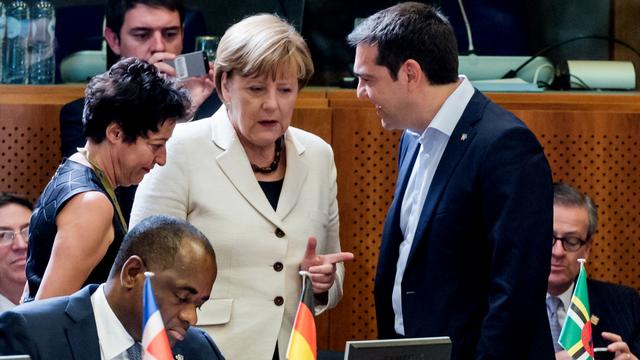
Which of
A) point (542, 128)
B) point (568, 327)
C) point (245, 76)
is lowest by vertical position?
point (568, 327)

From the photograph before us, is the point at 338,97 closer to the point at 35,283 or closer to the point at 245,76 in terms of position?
the point at 245,76

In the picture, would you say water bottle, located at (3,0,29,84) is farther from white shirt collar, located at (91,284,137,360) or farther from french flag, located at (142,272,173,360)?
french flag, located at (142,272,173,360)

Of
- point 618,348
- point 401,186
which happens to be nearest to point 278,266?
point 401,186

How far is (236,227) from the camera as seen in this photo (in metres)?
3.39

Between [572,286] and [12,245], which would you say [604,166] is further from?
[12,245]

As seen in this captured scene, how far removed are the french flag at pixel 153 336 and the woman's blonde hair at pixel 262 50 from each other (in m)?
1.00

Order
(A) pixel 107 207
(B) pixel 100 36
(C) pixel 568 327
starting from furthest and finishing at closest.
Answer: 1. (B) pixel 100 36
2. (C) pixel 568 327
3. (A) pixel 107 207

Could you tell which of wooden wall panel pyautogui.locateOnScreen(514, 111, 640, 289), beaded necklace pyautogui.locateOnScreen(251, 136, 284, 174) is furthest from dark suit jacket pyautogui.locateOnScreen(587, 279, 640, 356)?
beaded necklace pyautogui.locateOnScreen(251, 136, 284, 174)

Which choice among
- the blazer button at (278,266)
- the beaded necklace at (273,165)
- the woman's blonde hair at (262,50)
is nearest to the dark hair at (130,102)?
the woman's blonde hair at (262,50)

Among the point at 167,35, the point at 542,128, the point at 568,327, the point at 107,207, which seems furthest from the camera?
the point at 542,128

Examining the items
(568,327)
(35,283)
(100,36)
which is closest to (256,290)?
(35,283)

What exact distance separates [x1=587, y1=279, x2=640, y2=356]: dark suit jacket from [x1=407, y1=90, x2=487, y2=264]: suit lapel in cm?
111

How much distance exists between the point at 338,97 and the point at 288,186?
1.26m

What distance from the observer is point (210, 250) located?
2707 millimetres
